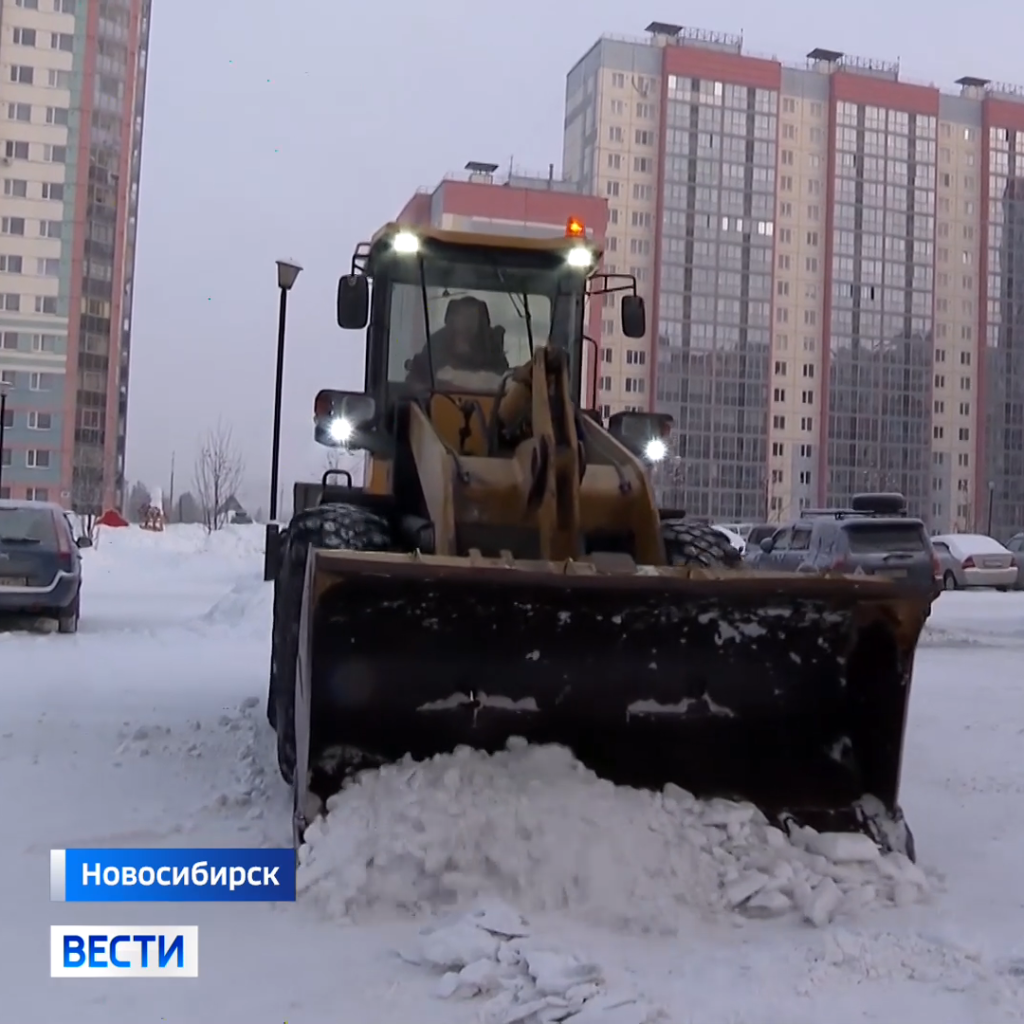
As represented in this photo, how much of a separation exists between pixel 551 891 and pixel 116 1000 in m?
1.49

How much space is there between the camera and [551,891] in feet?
14.2

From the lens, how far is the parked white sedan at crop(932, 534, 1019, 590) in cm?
2456

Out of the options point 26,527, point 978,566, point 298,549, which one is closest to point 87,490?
point 978,566

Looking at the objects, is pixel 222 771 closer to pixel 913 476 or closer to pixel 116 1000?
pixel 116 1000

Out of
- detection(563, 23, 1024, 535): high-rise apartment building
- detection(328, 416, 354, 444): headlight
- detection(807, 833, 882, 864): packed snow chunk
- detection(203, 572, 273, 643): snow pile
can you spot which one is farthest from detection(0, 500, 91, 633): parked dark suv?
A: detection(563, 23, 1024, 535): high-rise apartment building

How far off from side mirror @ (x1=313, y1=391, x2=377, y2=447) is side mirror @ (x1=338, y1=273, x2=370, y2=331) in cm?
39

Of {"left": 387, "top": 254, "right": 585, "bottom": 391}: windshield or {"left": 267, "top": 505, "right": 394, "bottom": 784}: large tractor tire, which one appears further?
{"left": 387, "top": 254, "right": 585, "bottom": 391}: windshield

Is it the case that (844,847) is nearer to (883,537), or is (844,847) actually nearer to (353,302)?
(353,302)

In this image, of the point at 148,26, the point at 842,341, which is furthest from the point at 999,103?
the point at 148,26

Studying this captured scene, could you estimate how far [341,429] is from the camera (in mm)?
6391

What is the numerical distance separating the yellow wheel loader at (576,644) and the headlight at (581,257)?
4.45 feet

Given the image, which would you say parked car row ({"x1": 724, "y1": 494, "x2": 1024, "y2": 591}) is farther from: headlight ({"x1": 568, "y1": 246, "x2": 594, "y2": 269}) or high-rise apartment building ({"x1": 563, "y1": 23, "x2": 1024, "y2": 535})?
high-rise apartment building ({"x1": 563, "y1": 23, "x2": 1024, "y2": 535})

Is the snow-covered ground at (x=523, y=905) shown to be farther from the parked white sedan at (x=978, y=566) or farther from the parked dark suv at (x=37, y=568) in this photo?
the parked white sedan at (x=978, y=566)
